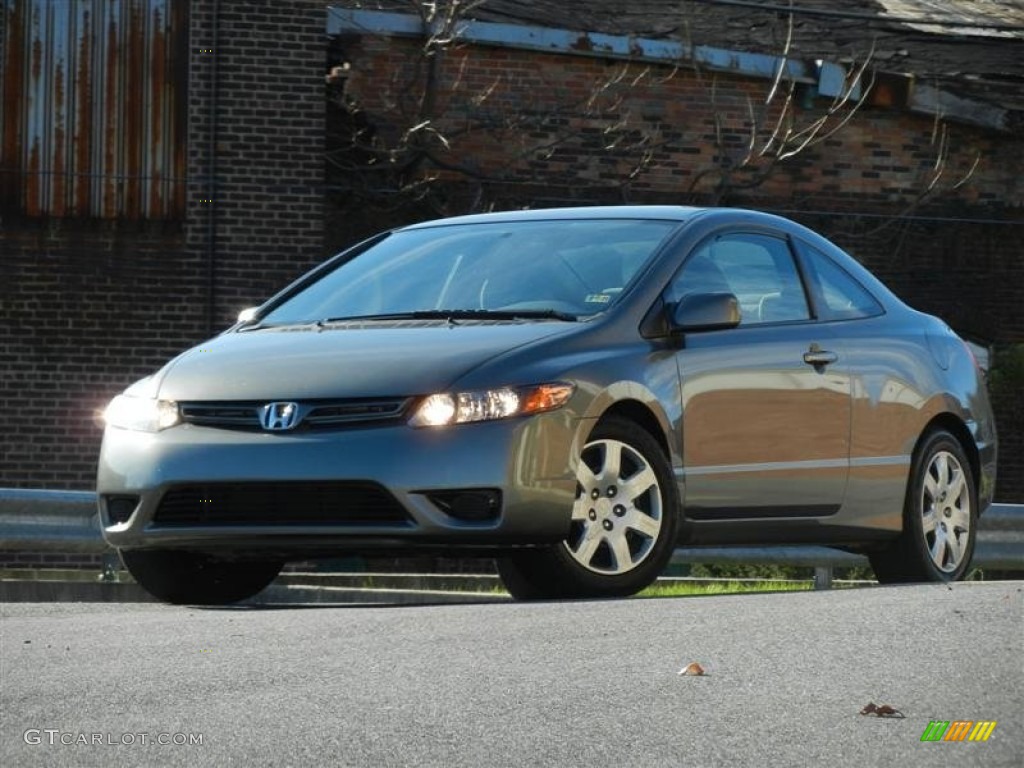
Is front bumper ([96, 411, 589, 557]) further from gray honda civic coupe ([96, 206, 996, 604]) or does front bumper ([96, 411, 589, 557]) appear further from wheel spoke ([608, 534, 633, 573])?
wheel spoke ([608, 534, 633, 573])

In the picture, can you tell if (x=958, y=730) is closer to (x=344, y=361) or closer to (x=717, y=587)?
(x=344, y=361)

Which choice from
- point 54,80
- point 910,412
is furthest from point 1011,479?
point 910,412

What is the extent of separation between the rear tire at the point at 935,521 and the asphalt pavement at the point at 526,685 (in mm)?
1578

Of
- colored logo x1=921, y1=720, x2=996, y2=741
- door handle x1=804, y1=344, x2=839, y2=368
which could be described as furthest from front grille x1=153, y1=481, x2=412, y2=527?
colored logo x1=921, y1=720, x2=996, y2=741

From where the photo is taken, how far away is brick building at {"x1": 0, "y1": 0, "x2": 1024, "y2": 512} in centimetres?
1934

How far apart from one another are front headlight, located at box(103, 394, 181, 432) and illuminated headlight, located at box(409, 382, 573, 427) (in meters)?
1.02

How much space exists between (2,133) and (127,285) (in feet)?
5.58

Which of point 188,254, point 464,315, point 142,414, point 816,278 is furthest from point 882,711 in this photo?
point 188,254

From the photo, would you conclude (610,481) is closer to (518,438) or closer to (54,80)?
(518,438)

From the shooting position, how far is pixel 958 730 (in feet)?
18.2

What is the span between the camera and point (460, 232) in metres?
9.70

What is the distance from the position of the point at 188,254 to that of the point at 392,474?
38.9ft

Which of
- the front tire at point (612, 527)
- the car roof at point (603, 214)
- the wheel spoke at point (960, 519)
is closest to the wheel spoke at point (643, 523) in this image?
the front tire at point (612, 527)

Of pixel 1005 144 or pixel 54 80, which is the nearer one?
pixel 54 80
